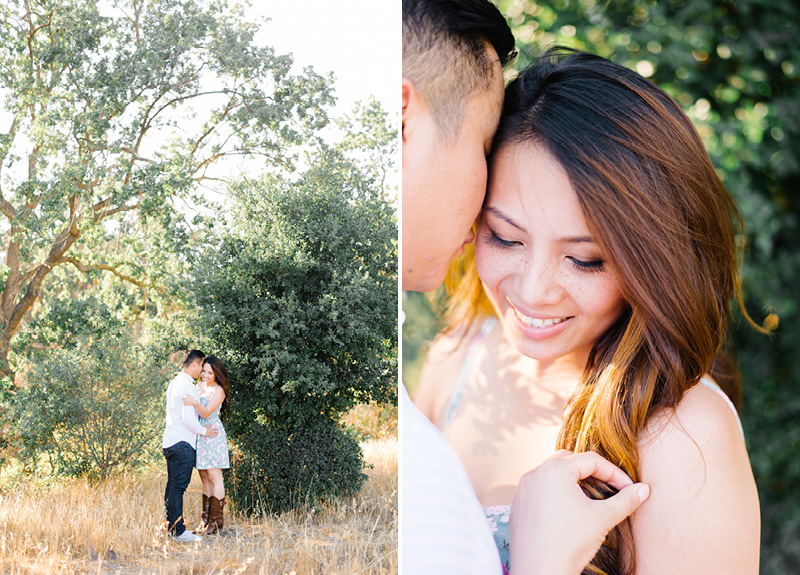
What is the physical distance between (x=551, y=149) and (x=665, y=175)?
0.18 m

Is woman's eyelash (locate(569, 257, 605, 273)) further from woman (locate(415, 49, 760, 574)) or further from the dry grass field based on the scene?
the dry grass field

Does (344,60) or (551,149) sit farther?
(344,60)

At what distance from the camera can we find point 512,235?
1042 millimetres

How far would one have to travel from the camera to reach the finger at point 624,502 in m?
0.96

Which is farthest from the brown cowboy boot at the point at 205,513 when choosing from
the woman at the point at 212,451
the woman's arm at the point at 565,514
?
the woman's arm at the point at 565,514

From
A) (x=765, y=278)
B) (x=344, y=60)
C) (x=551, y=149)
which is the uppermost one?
(x=344, y=60)

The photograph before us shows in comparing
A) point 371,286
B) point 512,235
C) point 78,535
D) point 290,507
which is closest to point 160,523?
point 78,535

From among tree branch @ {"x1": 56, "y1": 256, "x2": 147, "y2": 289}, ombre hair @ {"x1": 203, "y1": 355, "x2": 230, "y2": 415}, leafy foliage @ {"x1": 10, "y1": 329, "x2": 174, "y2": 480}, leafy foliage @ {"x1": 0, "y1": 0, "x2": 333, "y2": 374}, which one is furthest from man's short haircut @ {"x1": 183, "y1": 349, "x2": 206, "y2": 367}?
tree branch @ {"x1": 56, "y1": 256, "x2": 147, "y2": 289}

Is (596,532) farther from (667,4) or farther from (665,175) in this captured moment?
(667,4)

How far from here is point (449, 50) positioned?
0.97 meters

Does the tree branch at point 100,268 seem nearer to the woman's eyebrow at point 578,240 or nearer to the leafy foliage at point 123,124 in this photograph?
the leafy foliage at point 123,124

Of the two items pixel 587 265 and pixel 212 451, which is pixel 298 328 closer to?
pixel 212 451

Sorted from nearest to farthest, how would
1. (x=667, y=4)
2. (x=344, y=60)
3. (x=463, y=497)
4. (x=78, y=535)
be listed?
(x=463, y=497), (x=667, y=4), (x=78, y=535), (x=344, y=60)

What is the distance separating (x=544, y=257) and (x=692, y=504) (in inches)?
16.9
